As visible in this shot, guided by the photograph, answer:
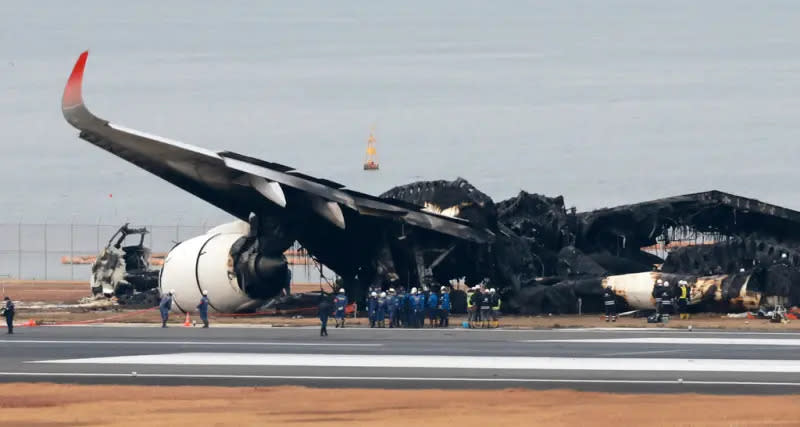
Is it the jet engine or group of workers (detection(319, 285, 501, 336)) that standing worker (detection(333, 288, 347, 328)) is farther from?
the jet engine

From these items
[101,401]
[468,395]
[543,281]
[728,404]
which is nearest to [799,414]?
[728,404]

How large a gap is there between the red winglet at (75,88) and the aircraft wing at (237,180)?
0.12 feet

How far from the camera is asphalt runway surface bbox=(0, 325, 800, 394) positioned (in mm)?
28969

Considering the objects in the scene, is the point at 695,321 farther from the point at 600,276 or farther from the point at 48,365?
the point at 48,365

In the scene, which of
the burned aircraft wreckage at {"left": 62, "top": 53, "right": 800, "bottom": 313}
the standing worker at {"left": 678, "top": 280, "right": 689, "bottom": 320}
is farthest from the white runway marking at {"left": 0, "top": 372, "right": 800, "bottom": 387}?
the standing worker at {"left": 678, "top": 280, "right": 689, "bottom": 320}

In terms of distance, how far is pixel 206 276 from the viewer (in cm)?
5853

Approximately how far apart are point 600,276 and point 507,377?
1241 inches

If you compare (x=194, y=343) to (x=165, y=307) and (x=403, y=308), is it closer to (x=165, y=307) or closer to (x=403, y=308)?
(x=165, y=307)

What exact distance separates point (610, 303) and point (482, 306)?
6.92m

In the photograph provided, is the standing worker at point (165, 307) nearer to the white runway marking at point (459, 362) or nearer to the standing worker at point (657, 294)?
the white runway marking at point (459, 362)

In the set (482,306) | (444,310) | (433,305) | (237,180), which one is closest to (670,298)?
(482,306)

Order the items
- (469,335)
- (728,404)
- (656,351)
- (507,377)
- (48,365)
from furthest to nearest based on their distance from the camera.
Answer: (469,335), (656,351), (48,365), (507,377), (728,404)

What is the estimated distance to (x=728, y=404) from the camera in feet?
80.4

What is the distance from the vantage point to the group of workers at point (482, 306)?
51.5m
